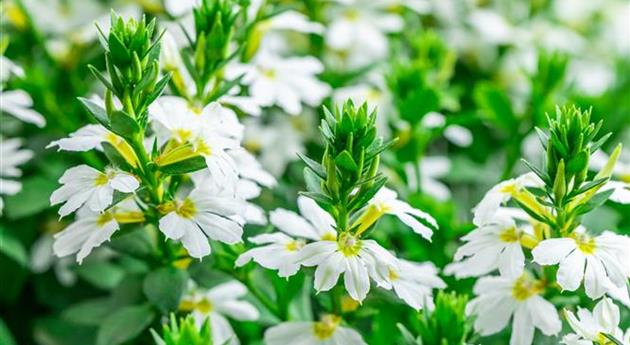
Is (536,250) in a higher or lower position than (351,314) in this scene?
higher

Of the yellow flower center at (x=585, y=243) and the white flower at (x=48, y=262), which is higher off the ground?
the yellow flower center at (x=585, y=243)

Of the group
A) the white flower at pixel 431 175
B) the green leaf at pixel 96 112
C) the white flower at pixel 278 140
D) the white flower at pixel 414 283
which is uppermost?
the green leaf at pixel 96 112

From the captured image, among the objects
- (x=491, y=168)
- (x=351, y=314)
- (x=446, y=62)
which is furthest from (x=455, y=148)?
(x=351, y=314)

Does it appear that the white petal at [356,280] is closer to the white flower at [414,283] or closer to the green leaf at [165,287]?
the white flower at [414,283]

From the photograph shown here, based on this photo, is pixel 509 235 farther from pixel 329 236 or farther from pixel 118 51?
pixel 118 51

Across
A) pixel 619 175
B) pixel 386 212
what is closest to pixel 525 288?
pixel 386 212

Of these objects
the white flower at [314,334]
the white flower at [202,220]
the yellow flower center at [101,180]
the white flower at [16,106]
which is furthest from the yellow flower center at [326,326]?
the white flower at [16,106]

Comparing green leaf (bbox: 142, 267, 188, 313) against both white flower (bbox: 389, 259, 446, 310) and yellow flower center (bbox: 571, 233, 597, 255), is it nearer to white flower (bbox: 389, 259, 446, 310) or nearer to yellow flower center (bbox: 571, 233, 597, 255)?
white flower (bbox: 389, 259, 446, 310)

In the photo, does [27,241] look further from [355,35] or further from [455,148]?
[455,148]
